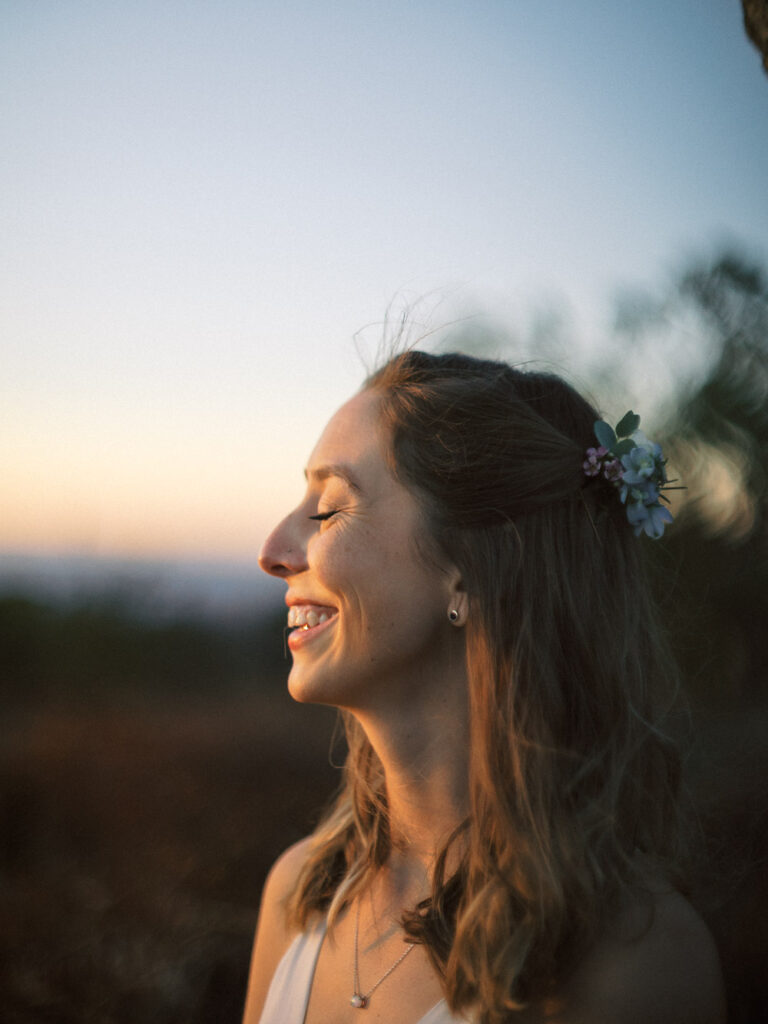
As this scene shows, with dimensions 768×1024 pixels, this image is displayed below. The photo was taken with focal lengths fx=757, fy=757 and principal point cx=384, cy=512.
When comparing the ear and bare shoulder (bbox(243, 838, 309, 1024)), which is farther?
bare shoulder (bbox(243, 838, 309, 1024))

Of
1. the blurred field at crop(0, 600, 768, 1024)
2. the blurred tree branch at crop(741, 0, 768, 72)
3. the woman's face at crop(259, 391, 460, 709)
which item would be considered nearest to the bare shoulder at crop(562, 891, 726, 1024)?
the woman's face at crop(259, 391, 460, 709)

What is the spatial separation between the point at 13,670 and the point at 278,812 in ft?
3.09

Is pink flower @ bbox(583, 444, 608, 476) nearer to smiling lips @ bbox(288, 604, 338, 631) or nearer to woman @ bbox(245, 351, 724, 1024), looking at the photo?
woman @ bbox(245, 351, 724, 1024)

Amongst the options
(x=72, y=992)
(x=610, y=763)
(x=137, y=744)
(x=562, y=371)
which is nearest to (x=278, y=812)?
(x=137, y=744)

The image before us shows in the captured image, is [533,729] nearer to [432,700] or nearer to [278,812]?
[432,700]

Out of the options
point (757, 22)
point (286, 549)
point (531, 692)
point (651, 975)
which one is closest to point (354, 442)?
point (286, 549)

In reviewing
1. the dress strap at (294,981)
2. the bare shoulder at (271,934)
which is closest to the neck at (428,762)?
the dress strap at (294,981)

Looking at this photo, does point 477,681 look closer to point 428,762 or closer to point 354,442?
point 428,762

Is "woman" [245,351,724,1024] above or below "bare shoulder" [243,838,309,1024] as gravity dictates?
above

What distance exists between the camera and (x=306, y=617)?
1577 millimetres

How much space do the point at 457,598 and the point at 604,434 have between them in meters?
0.45

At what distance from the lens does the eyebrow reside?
5.14 feet

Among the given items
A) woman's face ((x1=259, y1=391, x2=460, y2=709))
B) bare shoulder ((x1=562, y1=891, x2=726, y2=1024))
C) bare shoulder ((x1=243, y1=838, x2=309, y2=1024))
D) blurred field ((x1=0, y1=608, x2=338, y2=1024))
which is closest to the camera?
bare shoulder ((x1=562, y1=891, x2=726, y2=1024))

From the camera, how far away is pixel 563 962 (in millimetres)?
1230
